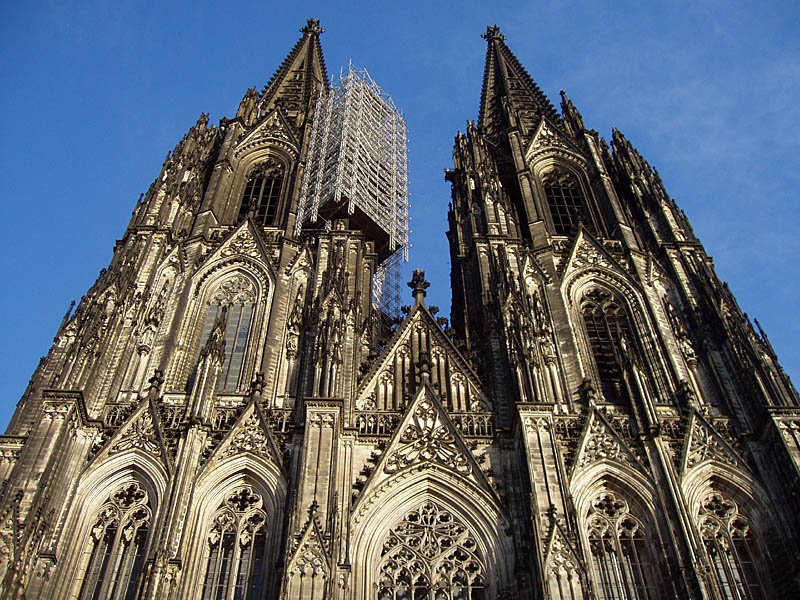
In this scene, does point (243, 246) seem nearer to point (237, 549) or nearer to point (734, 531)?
point (237, 549)

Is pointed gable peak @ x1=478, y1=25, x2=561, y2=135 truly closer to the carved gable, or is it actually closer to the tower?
the tower

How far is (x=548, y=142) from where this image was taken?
34.0m

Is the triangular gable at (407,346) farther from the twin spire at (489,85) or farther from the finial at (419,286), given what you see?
the twin spire at (489,85)

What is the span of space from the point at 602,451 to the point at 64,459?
460 inches

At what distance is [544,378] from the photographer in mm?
21781

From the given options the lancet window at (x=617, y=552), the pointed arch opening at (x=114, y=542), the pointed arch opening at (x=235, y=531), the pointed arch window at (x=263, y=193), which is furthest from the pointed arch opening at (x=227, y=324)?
the lancet window at (x=617, y=552)

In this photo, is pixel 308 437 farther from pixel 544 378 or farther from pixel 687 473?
pixel 687 473

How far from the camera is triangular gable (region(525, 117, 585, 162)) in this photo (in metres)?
33.3

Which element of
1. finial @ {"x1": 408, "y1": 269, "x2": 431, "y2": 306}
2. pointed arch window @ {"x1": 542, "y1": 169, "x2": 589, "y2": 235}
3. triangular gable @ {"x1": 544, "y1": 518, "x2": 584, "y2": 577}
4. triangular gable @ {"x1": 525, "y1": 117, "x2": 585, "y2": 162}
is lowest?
triangular gable @ {"x1": 544, "y1": 518, "x2": 584, "y2": 577}

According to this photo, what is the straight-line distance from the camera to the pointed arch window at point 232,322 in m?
23.5

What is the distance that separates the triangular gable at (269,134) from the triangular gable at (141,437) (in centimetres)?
1402

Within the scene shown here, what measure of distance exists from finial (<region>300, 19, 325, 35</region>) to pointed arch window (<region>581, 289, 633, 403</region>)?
26.0 meters

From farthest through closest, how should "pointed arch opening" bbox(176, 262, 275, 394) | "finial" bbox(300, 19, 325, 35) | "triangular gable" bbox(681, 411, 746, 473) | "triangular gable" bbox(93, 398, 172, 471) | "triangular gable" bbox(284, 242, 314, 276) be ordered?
→ "finial" bbox(300, 19, 325, 35) < "triangular gable" bbox(284, 242, 314, 276) < "pointed arch opening" bbox(176, 262, 275, 394) < "triangular gable" bbox(681, 411, 746, 473) < "triangular gable" bbox(93, 398, 172, 471)

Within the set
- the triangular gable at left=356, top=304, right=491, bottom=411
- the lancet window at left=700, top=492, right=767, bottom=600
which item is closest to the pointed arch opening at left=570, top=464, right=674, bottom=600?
the lancet window at left=700, top=492, right=767, bottom=600
